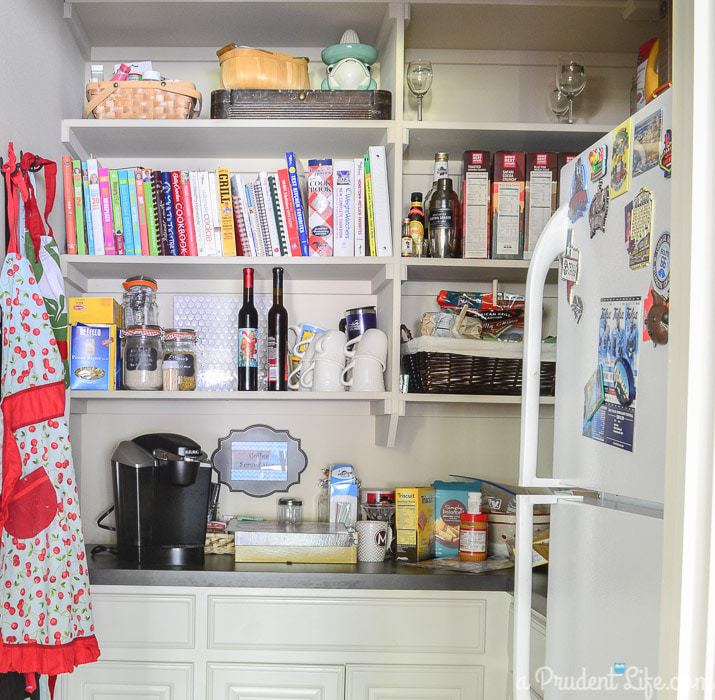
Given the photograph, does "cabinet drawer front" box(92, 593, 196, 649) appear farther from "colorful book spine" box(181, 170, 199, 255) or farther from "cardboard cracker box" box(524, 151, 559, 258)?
"cardboard cracker box" box(524, 151, 559, 258)

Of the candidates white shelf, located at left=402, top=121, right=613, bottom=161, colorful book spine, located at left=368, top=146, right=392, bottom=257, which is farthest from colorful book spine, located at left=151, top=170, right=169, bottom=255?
white shelf, located at left=402, top=121, right=613, bottom=161

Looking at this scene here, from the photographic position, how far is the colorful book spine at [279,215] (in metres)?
2.46

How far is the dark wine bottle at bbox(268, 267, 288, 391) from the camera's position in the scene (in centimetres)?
243

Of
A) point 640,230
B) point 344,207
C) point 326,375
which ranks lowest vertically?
point 326,375

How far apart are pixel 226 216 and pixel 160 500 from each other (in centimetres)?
81

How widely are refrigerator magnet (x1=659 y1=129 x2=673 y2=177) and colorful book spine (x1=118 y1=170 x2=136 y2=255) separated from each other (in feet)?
5.46

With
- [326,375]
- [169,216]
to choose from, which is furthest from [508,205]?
[169,216]

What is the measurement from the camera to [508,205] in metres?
2.43

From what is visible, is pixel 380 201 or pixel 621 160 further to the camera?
pixel 380 201

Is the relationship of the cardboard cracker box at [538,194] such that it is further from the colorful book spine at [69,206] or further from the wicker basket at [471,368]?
the colorful book spine at [69,206]

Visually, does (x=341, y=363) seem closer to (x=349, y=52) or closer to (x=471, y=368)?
(x=471, y=368)

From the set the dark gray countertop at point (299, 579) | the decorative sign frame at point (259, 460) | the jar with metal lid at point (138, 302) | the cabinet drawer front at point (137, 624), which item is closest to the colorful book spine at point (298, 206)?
the jar with metal lid at point (138, 302)

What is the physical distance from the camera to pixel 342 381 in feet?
8.04

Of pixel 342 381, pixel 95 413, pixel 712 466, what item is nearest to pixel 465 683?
pixel 342 381
